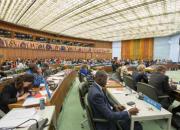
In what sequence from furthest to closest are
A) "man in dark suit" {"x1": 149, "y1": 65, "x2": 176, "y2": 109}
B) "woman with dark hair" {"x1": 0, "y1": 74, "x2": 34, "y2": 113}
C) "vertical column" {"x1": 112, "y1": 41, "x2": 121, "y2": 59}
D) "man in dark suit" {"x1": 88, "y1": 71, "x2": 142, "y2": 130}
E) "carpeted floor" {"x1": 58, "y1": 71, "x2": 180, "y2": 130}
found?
"vertical column" {"x1": 112, "y1": 41, "x2": 121, "y2": 59} → "man in dark suit" {"x1": 149, "y1": 65, "x2": 176, "y2": 109} → "carpeted floor" {"x1": 58, "y1": 71, "x2": 180, "y2": 130} → "woman with dark hair" {"x1": 0, "y1": 74, "x2": 34, "y2": 113} → "man in dark suit" {"x1": 88, "y1": 71, "x2": 142, "y2": 130}

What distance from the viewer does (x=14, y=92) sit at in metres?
2.96

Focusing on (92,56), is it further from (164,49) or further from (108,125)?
(108,125)

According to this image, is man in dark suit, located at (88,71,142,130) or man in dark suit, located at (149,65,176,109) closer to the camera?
man in dark suit, located at (88,71,142,130)

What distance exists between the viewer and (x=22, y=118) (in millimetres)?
2162

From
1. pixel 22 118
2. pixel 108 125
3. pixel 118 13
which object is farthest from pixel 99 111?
pixel 118 13

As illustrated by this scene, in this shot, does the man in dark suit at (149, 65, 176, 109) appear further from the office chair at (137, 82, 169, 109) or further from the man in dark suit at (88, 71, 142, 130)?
the man in dark suit at (88, 71, 142, 130)

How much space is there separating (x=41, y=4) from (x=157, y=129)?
8.14 m

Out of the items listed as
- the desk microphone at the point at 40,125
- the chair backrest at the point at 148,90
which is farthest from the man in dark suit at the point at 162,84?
the desk microphone at the point at 40,125

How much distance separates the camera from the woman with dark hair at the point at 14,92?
9.27ft

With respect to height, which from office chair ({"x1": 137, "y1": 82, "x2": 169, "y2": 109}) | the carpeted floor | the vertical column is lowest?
the carpeted floor

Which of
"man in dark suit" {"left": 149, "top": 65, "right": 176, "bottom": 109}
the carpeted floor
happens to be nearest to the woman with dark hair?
the carpeted floor

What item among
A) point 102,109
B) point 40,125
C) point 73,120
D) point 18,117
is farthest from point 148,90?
point 18,117

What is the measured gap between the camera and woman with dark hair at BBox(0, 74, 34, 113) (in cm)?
282

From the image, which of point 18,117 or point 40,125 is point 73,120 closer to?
point 18,117
